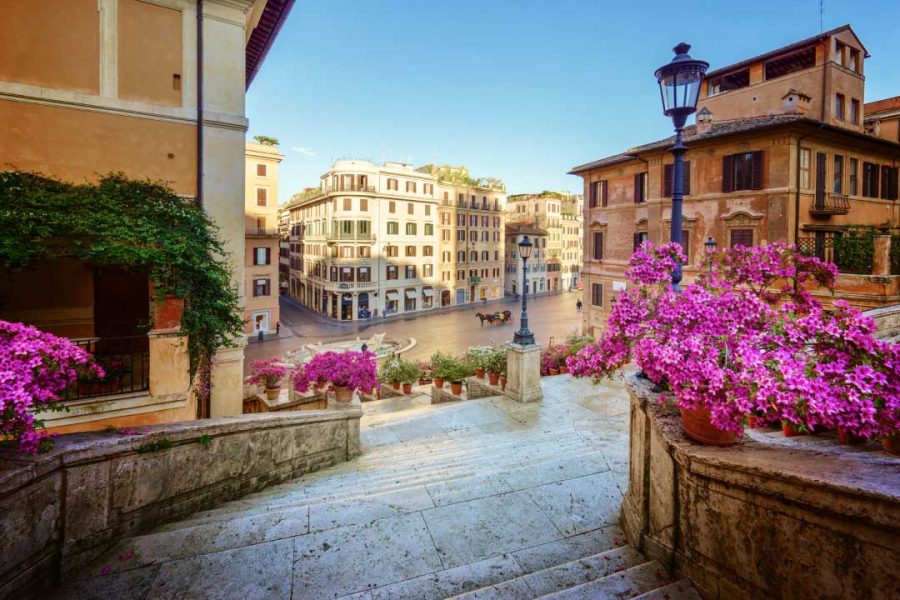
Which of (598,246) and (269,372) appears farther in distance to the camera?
(598,246)

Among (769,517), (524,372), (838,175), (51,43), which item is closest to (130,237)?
(51,43)

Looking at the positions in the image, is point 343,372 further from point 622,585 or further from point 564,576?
point 622,585

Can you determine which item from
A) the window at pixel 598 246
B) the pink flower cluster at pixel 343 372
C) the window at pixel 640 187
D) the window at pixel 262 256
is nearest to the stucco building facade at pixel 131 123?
the pink flower cluster at pixel 343 372

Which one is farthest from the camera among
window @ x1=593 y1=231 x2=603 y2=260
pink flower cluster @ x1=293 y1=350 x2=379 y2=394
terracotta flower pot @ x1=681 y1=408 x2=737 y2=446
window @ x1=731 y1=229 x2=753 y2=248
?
window @ x1=593 y1=231 x2=603 y2=260

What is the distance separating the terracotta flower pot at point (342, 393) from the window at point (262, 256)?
93.8ft

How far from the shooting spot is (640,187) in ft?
82.4

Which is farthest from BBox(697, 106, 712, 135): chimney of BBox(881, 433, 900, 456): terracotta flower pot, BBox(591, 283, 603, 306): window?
BBox(881, 433, 900, 456): terracotta flower pot

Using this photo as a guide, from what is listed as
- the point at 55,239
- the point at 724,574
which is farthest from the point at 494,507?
the point at 55,239

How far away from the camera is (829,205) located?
2016 cm

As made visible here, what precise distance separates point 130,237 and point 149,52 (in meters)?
3.94

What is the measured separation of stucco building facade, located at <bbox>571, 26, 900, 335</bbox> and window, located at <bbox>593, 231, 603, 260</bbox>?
0.68m

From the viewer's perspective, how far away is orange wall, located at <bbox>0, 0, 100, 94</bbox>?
7.19 metres

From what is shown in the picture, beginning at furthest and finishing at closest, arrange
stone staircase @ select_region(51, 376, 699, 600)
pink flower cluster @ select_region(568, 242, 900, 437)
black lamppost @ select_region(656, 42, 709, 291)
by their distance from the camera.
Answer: black lamppost @ select_region(656, 42, 709, 291), stone staircase @ select_region(51, 376, 699, 600), pink flower cluster @ select_region(568, 242, 900, 437)

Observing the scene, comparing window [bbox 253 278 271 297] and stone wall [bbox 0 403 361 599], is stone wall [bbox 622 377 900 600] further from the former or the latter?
window [bbox 253 278 271 297]
